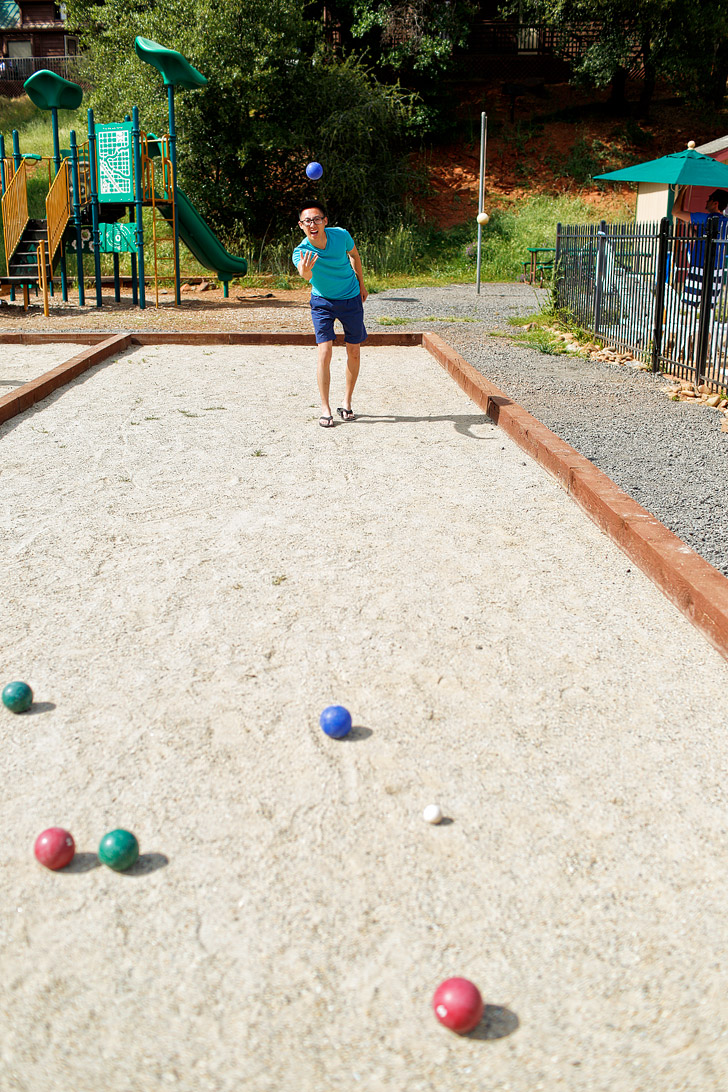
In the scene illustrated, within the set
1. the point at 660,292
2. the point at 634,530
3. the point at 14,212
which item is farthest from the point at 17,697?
the point at 14,212

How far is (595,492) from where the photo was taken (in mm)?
5367

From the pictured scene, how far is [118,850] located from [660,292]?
30.5ft

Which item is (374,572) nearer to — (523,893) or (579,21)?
(523,893)

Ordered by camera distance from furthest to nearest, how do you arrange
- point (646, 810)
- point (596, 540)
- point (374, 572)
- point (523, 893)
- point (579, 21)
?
point (579, 21)
point (596, 540)
point (374, 572)
point (646, 810)
point (523, 893)

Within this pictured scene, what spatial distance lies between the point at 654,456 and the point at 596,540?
196cm

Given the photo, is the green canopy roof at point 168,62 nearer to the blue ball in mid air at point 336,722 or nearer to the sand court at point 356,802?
the sand court at point 356,802

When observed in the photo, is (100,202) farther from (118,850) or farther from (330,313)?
(118,850)

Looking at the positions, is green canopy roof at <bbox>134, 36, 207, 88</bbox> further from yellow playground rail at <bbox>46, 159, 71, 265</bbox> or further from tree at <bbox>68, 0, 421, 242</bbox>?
tree at <bbox>68, 0, 421, 242</bbox>

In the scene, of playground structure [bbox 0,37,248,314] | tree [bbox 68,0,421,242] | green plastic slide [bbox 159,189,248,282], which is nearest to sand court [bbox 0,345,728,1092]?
playground structure [bbox 0,37,248,314]

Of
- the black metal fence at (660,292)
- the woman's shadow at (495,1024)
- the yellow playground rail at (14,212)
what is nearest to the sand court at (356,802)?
the woman's shadow at (495,1024)

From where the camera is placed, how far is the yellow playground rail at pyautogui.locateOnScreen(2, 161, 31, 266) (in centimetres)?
1775

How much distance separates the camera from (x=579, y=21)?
30.7m

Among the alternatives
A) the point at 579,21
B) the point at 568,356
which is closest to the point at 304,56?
the point at 579,21

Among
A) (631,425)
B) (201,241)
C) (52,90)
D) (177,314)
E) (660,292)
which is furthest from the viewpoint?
(201,241)
